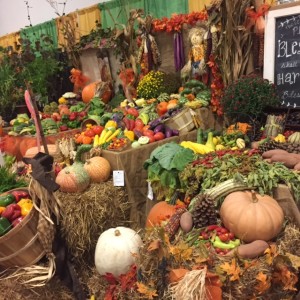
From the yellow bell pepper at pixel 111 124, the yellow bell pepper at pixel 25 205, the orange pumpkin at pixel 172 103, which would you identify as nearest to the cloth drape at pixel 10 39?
the yellow bell pepper at pixel 111 124

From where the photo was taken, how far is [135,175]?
3.93m

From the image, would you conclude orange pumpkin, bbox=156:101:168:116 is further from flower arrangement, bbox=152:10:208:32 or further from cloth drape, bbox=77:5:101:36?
cloth drape, bbox=77:5:101:36

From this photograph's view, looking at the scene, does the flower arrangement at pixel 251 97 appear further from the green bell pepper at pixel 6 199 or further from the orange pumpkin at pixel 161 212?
the green bell pepper at pixel 6 199

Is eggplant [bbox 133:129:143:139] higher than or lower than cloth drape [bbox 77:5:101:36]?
lower

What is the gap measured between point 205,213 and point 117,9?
5826 millimetres

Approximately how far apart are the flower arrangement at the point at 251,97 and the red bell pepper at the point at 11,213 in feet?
7.94

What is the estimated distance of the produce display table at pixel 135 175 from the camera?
3.85 m

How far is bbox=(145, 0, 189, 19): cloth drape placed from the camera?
600 cm

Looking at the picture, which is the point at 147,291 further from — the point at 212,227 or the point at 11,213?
the point at 11,213

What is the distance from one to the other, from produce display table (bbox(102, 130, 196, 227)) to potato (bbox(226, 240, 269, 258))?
159 centimetres

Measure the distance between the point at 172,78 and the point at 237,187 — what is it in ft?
9.75

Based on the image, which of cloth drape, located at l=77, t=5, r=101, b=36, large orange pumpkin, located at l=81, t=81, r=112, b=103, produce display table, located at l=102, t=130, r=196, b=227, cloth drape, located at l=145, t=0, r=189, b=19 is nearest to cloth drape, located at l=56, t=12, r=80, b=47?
cloth drape, located at l=77, t=5, r=101, b=36

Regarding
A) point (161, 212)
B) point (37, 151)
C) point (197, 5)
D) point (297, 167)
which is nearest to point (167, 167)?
point (161, 212)

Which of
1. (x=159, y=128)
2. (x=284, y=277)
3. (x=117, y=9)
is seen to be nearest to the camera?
(x=284, y=277)
